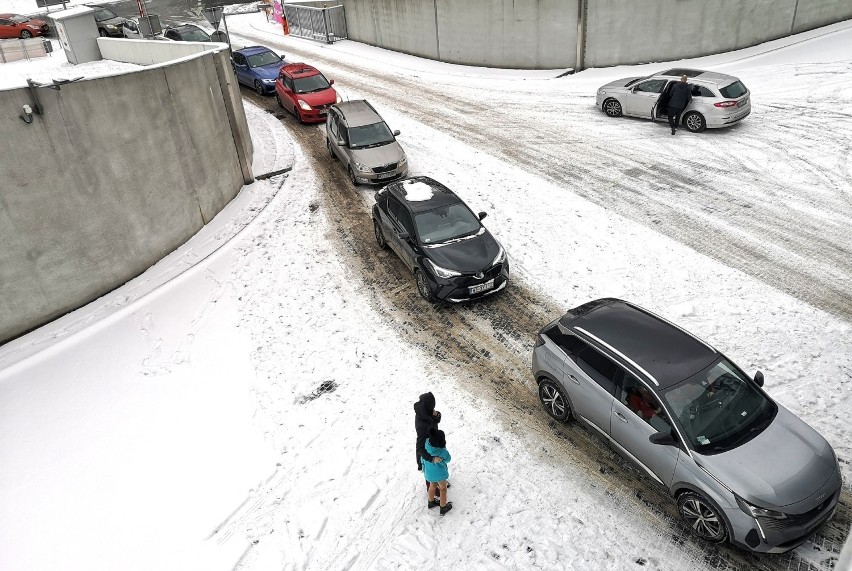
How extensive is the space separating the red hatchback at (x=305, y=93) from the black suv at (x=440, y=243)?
347 inches

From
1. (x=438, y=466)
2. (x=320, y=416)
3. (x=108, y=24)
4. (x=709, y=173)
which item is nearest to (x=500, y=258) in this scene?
(x=320, y=416)

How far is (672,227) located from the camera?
11789 mm

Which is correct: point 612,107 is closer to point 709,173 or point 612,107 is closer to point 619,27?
point 709,173

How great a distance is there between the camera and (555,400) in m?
7.54

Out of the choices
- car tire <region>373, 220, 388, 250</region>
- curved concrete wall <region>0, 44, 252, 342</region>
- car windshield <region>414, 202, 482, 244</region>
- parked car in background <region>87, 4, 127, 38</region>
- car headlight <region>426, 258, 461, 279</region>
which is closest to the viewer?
curved concrete wall <region>0, 44, 252, 342</region>

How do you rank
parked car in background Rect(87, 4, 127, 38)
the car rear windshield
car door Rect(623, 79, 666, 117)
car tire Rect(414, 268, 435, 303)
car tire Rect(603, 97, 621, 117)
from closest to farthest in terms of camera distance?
car tire Rect(414, 268, 435, 303) → the car rear windshield → car door Rect(623, 79, 666, 117) → car tire Rect(603, 97, 621, 117) → parked car in background Rect(87, 4, 127, 38)

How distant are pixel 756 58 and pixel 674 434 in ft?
65.7

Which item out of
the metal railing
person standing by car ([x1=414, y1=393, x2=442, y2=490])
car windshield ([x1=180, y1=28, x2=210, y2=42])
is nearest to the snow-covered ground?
person standing by car ([x1=414, y1=393, x2=442, y2=490])

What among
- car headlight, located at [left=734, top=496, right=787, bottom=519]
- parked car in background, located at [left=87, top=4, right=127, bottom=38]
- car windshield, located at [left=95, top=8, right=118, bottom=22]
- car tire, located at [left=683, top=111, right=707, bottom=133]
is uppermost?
car windshield, located at [left=95, top=8, right=118, bottom=22]

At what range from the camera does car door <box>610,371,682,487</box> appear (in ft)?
20.1

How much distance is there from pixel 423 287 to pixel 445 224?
4.32 feet

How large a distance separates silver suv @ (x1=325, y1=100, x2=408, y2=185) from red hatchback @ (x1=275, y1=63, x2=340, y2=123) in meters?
3.11

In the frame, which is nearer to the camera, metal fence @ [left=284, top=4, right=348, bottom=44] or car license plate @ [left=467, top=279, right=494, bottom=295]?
car license plate @ [left=467, top=279, right=494, bottom=295]

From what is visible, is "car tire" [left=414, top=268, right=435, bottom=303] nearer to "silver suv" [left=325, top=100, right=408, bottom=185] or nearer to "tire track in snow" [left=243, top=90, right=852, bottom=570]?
"tire track in snow" [left=243, top=90, right=852, bottom=570]
